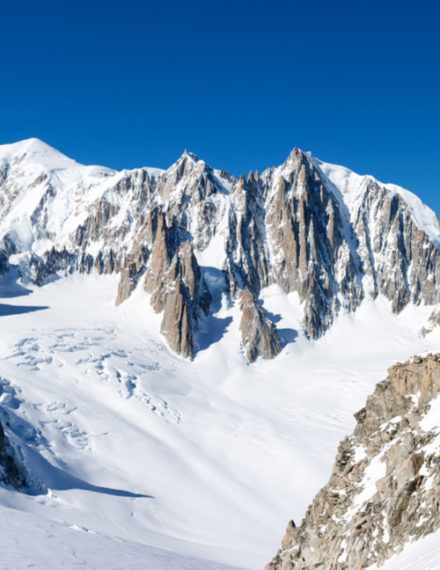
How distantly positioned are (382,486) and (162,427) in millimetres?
72153

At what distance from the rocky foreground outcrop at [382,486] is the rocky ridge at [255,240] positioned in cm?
11210

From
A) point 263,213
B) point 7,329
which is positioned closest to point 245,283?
point 263,213

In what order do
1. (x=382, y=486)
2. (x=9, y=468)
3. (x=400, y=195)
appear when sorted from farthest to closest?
(x=400, y=195) < (x=9, y=468) < (x=382, y=486)

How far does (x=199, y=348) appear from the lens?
125 meters

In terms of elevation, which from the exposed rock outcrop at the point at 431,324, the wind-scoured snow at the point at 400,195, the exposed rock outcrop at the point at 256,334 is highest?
the wind-scoured snow at the point at 400,195

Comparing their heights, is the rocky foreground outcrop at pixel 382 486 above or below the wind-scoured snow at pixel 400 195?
below

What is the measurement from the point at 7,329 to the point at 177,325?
4031cm

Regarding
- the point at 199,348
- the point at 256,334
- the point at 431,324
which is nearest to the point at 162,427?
→ the point at 199,348

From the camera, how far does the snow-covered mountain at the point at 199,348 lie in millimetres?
53094

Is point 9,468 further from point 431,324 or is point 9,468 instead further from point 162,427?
point 431,324

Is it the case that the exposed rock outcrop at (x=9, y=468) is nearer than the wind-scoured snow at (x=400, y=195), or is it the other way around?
the exposed rock outcrop at (x=9, y=468)

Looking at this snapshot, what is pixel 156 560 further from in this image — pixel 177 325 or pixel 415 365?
pixel 177 325

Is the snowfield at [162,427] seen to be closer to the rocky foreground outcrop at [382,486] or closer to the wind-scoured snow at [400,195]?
the rocky foreground outcrop at [382,486]

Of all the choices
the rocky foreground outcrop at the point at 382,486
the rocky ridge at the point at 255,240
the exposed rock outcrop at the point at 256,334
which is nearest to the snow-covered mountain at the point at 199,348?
the exposed rock outcrop at the point at 256,334
